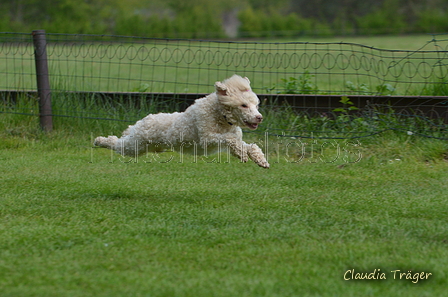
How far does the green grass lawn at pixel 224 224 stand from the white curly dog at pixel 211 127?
1.65ft

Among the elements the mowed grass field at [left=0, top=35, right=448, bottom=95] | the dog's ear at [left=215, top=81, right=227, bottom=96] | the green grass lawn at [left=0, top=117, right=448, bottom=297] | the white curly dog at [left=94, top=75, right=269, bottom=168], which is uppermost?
the mowed grass field at [left=0, top=35, right=448, bottom=95]

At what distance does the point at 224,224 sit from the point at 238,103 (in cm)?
91

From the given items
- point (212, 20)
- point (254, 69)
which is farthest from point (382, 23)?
point (254, 69)

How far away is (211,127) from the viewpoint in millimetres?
4117

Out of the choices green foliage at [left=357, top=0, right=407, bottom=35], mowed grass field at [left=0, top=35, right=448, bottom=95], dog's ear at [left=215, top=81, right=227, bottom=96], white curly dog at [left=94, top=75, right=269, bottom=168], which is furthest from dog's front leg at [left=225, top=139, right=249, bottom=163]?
green foliage at [left=357, top=0, right=407, bottom=35]

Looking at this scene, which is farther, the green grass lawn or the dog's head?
the dog's head

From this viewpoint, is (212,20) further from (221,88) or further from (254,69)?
(221,88)

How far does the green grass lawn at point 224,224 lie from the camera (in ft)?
9.77

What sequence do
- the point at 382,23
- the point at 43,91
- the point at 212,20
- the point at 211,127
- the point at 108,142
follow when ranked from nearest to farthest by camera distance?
the point at 211,127 → the point at 108,142 → the point at 43,91 → the point at 212,20 → the point at 382,23

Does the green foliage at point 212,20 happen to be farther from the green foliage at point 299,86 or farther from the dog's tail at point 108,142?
the dog's tail at point 108,142

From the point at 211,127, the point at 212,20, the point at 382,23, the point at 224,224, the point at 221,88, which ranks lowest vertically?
the point at 224,224

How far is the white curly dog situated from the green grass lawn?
50 cm

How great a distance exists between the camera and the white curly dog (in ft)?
13.0

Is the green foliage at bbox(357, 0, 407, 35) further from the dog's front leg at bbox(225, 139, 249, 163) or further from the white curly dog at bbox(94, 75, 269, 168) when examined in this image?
the dog's front leg at bbox(225, 139, 249, 163)
